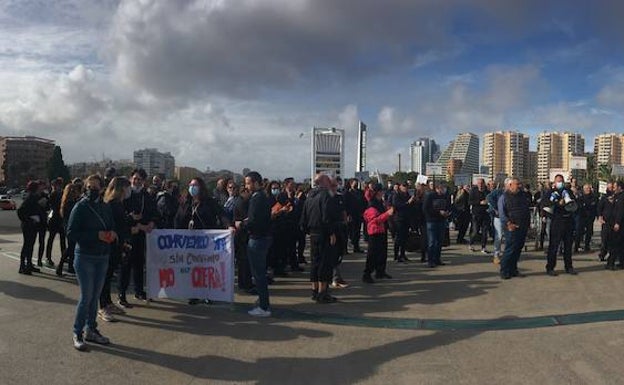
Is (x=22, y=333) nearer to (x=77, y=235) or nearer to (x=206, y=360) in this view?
(x=77, y=235)

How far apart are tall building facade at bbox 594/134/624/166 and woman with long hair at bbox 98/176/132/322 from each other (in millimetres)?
119224

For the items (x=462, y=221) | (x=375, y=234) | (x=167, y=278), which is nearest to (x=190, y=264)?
(x=167, y=278)

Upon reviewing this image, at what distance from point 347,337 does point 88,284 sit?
3180 millimetres

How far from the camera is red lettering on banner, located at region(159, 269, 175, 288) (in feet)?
26.4

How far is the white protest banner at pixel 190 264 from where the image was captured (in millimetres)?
7797

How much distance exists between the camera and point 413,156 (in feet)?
317

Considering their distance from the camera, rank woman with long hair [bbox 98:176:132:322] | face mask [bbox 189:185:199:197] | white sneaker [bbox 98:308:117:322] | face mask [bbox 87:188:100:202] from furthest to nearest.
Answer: face mask [bbox 189:185:199:197], white sneaker [bbox 98:308:117:322], woman with long hair [bbox 98:176:132:322], face mask [bbox 87:188:100:202]

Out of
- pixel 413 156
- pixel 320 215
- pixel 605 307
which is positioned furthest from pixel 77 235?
pixel 413 156

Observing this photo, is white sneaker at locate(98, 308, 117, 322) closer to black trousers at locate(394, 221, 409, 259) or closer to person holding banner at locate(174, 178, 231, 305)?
person holding banner at locate(174, 178, 231, 305)

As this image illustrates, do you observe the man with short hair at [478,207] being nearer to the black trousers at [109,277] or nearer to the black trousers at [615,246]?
the black trousers at [615,246]

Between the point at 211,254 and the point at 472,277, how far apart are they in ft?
18.0

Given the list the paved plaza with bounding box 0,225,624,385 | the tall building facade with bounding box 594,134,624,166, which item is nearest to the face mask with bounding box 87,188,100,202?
the paved plaza with bounding box 0,225,624,385

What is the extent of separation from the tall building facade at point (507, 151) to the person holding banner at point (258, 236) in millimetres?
103198

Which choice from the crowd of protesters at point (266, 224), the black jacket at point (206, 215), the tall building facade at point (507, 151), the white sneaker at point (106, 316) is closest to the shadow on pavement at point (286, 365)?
the crowd of protesters at point (266, 224)
